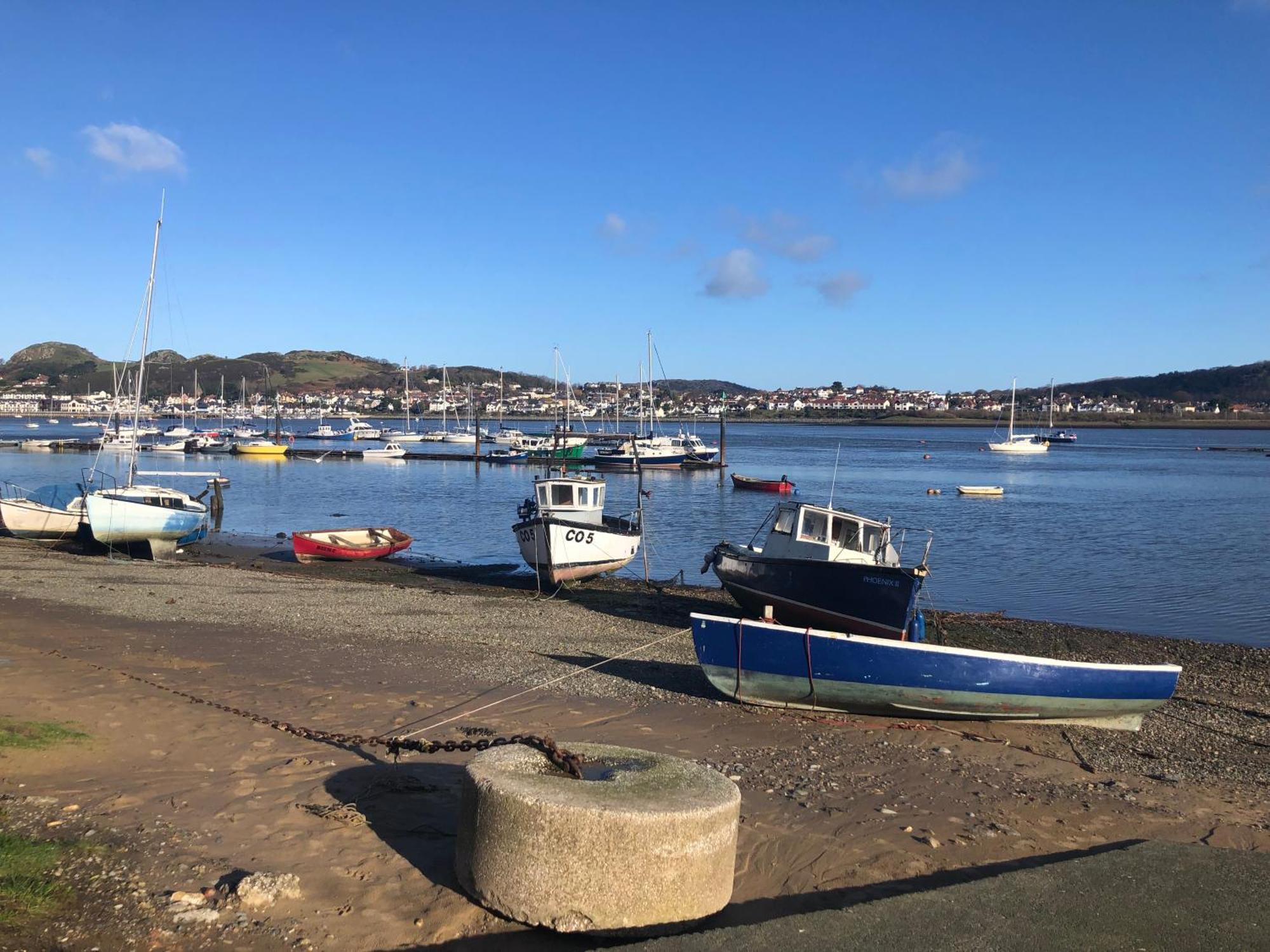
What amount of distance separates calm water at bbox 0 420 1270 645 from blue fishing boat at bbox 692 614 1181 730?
459 inches

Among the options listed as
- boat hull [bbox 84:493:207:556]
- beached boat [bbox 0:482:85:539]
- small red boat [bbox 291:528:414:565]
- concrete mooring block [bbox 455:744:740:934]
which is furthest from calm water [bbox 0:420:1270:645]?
concrete mooring block [bbox 455:744:740:934]

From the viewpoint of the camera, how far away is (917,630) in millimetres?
16203

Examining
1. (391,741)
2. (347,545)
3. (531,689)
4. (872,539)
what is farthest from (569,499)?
(391,741)

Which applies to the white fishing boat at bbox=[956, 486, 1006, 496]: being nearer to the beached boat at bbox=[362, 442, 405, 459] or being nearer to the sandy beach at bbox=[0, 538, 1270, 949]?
the sandy beach at bbox=[0, 538, 1270, 949]

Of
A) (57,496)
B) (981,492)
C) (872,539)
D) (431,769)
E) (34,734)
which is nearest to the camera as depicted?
(34,734)

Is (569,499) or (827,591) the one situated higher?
(569,499)

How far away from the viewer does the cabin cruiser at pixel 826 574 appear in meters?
17.3

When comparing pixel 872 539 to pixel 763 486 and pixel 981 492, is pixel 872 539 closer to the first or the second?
pixel 763 486

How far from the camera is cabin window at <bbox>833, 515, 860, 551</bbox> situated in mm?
19453

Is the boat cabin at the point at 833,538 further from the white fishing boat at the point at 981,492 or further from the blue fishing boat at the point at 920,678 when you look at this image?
the white fishing boat at the point at 981,492

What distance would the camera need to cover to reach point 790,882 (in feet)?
23.7

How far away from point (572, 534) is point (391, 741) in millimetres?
16387

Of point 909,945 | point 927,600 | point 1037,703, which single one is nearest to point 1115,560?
point 927,600

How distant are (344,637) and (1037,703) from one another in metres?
10.8
